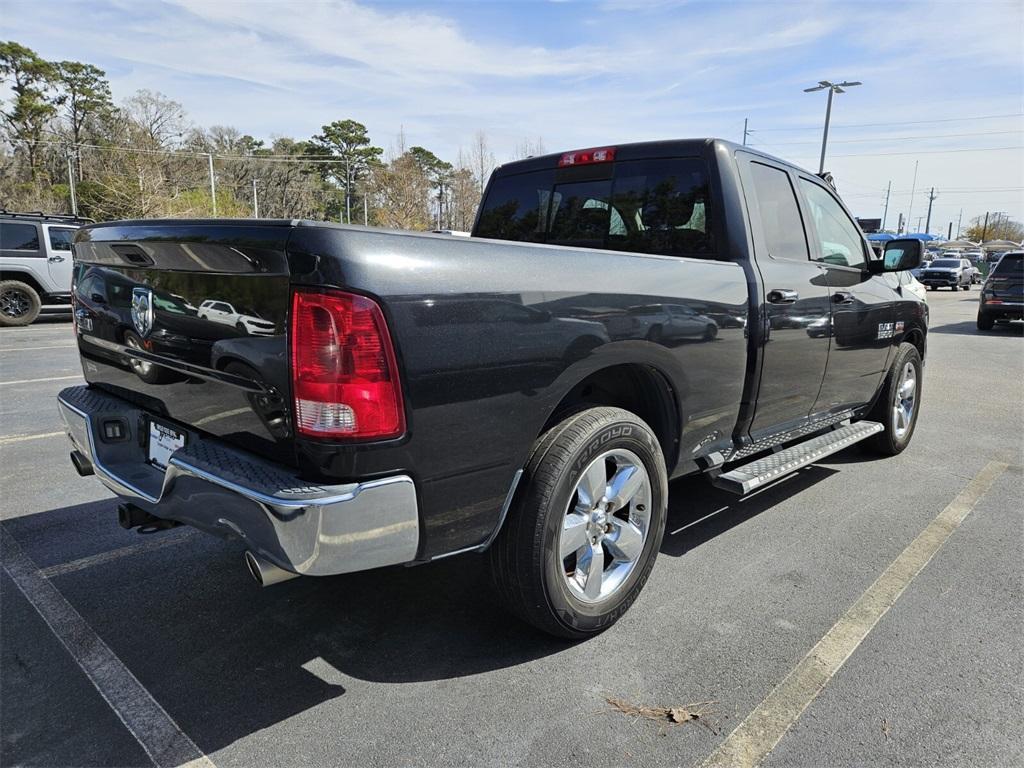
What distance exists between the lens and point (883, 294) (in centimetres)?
470

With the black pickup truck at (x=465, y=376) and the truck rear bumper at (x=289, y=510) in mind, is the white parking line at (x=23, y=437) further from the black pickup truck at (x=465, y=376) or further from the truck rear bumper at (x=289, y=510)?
the truck rear bumper at (x=289, y=510)

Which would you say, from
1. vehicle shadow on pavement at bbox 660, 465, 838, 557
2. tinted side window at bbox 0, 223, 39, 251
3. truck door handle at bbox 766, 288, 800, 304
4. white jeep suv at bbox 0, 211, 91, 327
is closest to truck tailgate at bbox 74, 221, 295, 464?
vehicle shadow on pavement at bbox 660, 465, 838, 557

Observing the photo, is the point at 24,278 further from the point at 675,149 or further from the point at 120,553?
the point at 675,149

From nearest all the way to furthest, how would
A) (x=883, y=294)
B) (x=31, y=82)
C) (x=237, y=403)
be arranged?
(x=237, y=403) < (x=883, y=294) < (x=31, y=82)

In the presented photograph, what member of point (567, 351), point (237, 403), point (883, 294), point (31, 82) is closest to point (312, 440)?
point (237, 403)

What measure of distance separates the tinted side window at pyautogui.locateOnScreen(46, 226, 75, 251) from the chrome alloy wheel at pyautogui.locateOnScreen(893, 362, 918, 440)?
45.8 feet

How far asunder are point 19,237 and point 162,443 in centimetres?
1290

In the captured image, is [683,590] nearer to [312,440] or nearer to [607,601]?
[607,601]

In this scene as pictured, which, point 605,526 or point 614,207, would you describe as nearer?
point 605,526

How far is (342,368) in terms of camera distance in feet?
6.25

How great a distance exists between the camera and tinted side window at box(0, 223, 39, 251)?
12.4 m

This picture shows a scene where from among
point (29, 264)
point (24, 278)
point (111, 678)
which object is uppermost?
point (29, 264)

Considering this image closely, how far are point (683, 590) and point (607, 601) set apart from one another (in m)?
0.56

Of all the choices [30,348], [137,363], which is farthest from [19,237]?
[137,363]
